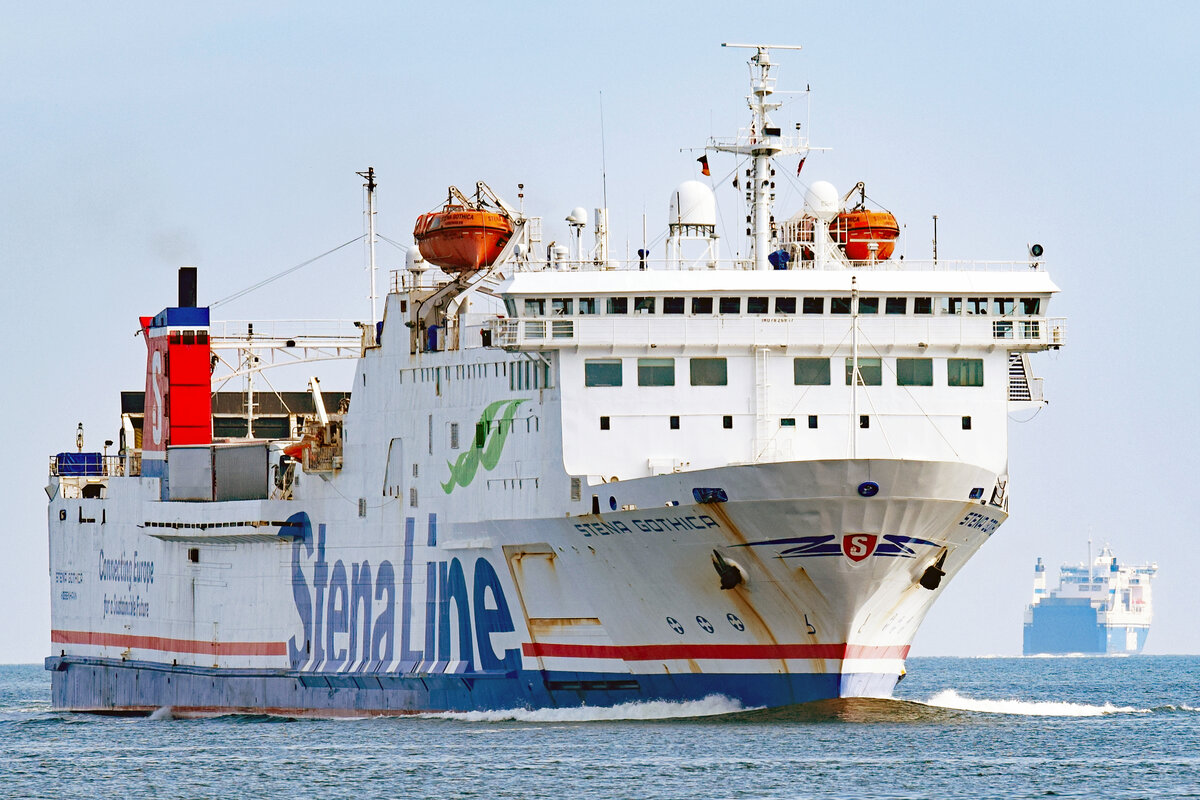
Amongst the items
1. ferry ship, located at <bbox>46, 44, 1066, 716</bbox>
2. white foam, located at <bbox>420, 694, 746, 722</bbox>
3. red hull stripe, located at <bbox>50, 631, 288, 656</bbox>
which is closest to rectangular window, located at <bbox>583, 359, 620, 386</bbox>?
ferry ship, located at <bbox>46, 44, 1066, 716</bbox>

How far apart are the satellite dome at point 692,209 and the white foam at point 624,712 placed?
9.81m

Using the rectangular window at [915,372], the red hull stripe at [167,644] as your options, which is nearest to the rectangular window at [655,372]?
the rectangular window at [915,372]

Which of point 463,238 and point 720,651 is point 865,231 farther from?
point 720,651

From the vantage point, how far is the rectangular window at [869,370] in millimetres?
40688

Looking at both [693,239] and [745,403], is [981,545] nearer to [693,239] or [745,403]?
[745,403]

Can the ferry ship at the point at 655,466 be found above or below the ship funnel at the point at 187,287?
below

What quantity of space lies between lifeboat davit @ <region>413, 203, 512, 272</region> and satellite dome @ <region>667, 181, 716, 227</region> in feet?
14.2

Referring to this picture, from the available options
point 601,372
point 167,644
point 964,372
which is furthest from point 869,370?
point 167,644

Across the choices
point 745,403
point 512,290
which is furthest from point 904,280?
point 512,290

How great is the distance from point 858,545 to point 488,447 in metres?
8.78

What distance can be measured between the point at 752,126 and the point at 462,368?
7.60 m

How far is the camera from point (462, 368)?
4434 centimetres

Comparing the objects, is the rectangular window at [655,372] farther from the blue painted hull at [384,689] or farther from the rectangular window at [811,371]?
the blue painted hull at [384,689]

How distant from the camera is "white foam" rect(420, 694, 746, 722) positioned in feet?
131
